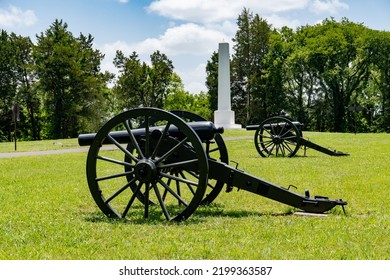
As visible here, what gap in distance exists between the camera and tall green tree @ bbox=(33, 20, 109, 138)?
145ft

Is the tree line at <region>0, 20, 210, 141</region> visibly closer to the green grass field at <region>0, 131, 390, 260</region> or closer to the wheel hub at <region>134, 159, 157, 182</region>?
the green grass field at <region>0, 131, 390, 260</region>

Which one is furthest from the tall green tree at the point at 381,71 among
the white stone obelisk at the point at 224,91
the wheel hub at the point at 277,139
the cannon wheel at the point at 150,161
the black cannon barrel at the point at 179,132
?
the cannon wheel at the point at 150,161

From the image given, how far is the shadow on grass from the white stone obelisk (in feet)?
89.8

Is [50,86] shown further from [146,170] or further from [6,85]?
[146,170]

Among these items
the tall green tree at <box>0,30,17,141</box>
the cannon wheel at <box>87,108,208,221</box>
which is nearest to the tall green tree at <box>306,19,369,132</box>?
the tall green tree at <box>0,30,17,141</box>

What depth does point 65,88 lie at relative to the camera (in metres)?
45.2

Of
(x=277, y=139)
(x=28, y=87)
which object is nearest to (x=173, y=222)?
(x=277, y=139)

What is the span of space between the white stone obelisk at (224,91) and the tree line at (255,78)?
525 inches

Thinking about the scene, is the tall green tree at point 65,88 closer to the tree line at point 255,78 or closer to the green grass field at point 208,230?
the tree line at point 255,78

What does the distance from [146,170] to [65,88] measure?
41.3m

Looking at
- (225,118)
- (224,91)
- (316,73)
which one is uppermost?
(316,73)

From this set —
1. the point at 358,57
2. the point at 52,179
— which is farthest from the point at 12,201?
the point at 358,57

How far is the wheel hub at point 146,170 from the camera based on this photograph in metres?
5.72

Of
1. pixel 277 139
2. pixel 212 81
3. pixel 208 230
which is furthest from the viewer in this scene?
pixel 212 81
